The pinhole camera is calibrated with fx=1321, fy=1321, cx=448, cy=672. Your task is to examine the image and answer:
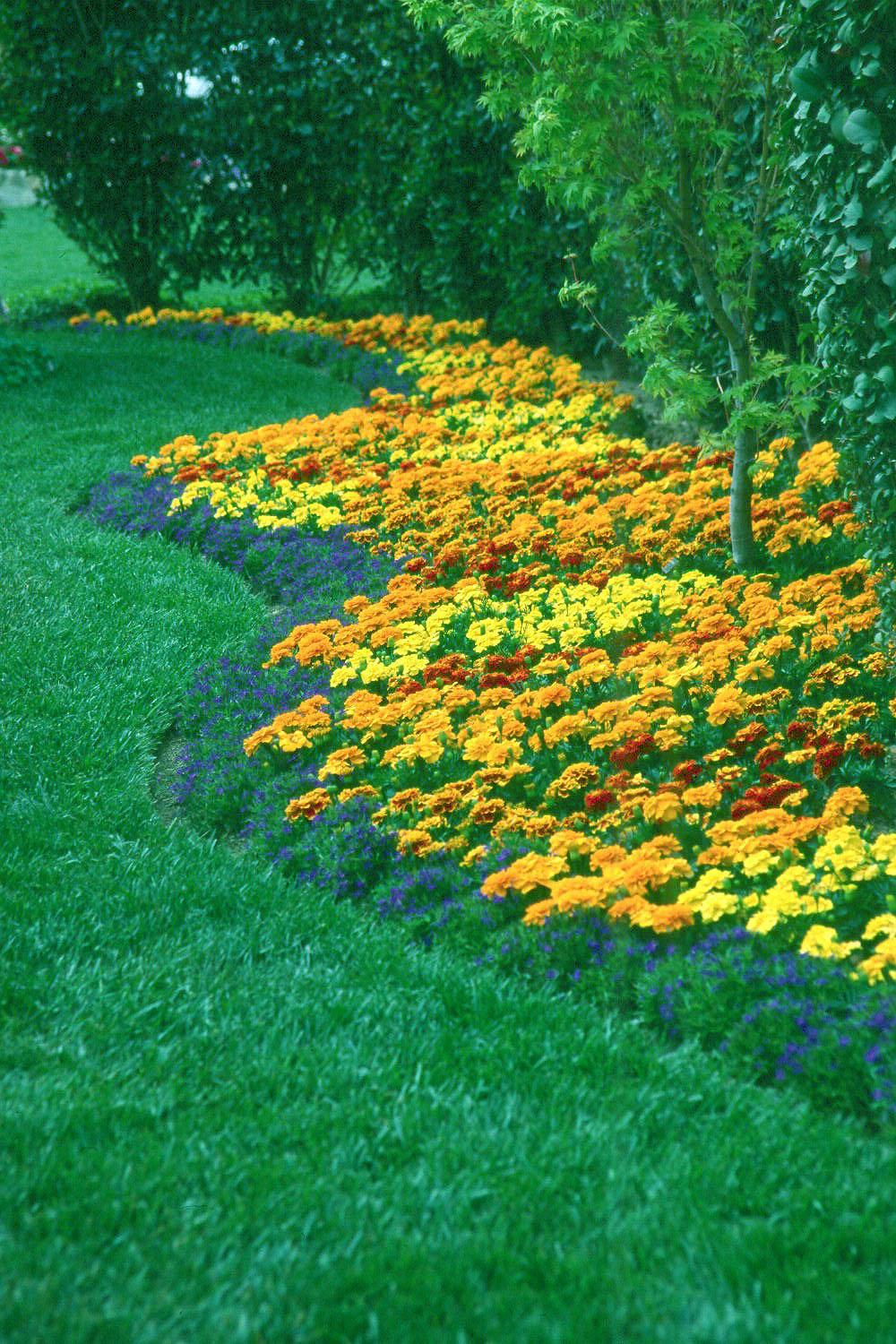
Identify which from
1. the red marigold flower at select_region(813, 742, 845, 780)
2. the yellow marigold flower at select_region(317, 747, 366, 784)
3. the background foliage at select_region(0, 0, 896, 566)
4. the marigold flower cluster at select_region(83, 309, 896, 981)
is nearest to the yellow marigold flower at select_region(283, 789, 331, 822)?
the marigold flower cluster at select_region(83, 309, 896, 981)

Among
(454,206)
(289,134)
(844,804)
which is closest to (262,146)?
(289,134)

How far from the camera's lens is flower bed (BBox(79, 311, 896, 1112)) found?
328 centimetres

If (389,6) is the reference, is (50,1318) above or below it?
below

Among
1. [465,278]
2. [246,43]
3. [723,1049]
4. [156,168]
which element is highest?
[246,43]

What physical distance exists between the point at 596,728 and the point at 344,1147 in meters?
1.95

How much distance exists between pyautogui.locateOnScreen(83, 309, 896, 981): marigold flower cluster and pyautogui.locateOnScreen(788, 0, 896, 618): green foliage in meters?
0.64

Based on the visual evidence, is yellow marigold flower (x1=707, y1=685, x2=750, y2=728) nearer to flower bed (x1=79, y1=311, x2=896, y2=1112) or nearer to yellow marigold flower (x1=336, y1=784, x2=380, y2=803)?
flower bed (x1=79, y1=311, x2=896, y2=1112)

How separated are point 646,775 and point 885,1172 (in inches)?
67.1

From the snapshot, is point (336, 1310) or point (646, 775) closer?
point (336, 1310)

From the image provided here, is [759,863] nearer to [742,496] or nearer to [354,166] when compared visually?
[742,496]

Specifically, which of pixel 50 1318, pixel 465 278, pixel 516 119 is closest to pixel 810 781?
pixel 50 1318

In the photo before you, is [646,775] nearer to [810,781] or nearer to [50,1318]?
[810,781]

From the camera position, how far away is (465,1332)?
227 cm

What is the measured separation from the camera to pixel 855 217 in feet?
12.9
